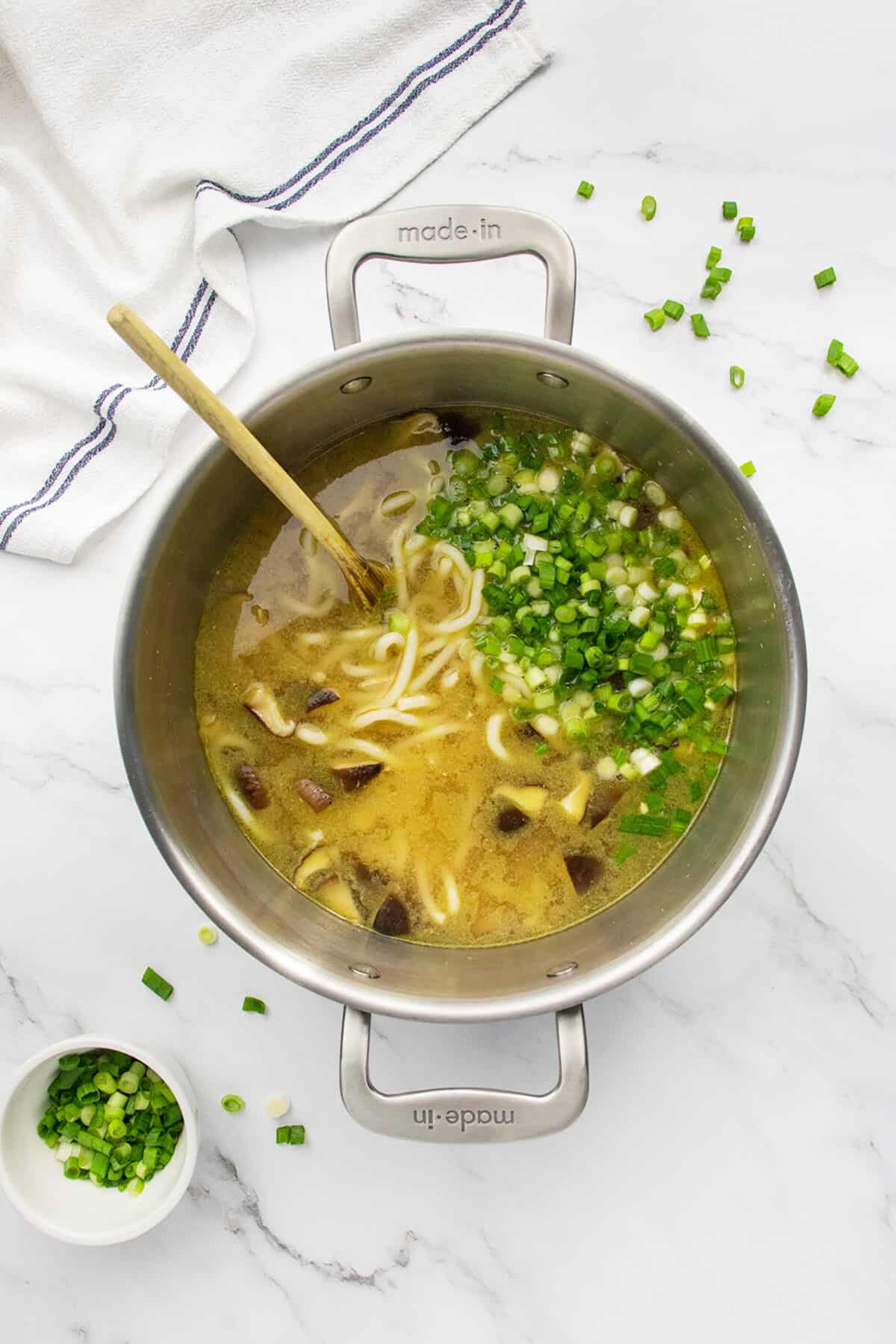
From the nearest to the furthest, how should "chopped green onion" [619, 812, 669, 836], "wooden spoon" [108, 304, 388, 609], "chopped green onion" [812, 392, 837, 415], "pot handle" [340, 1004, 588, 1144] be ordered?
"wooden spoon" [108, 304, 388, 609] < "pot handle" [340, 1004, 588, 1144] < "chopped green onion" [619, 812, 669, 836] < "chopped green onion" [812, 392, 837, 415]

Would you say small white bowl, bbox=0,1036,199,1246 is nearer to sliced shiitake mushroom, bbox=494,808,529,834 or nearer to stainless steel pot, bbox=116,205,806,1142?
stainless steel pot, bbox=116,205,806,1142

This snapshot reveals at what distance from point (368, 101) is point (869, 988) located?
10.6 ft

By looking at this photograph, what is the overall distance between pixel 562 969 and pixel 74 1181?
1.67 meters

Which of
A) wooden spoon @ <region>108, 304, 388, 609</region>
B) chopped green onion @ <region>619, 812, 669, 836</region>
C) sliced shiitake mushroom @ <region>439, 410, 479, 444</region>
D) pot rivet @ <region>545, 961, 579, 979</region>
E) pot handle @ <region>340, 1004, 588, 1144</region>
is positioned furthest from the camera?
sliced shiitake mushroom @ <region>439, 410, 479, 444</region>

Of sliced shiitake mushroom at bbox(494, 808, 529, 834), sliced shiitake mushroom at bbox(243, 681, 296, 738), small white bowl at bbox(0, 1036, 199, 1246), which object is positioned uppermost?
sliced shiitake mushroom at bbox(243, 681, 296, 738)

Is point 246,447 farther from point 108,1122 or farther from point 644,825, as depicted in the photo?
point 108,1122

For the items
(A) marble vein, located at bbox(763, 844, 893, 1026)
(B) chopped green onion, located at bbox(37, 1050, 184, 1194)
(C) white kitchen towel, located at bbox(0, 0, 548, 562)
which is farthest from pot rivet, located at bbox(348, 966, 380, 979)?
(C) white kitchen towel, located at bbox(0, 0, 548, 562)

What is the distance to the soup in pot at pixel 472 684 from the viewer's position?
312cm

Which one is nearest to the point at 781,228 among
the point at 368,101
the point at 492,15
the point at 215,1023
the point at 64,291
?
the point at 492,15

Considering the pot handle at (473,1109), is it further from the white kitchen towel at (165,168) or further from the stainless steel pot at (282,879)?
the white kitchen towel at (165,168)

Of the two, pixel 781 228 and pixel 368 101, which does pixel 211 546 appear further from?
pixel 781 228

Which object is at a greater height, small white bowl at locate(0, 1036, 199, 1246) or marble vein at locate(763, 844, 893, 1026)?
marble vein at locate(763, 844, 893, 1026)

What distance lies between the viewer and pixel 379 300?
3469mm

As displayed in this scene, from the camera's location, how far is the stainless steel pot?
2.71 m
